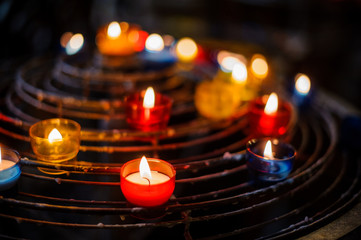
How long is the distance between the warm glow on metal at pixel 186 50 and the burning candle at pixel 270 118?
862 millimetres

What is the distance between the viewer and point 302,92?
2.17 metres

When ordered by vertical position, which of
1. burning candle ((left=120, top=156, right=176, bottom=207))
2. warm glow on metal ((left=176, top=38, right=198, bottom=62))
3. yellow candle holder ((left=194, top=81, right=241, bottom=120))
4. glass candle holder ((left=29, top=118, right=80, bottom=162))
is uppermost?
warm glow on metal ((left=176, top=38, right=198, bottom=62))

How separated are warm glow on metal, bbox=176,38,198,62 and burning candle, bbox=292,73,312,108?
69cm

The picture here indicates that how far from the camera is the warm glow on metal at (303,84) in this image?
2.16 metres

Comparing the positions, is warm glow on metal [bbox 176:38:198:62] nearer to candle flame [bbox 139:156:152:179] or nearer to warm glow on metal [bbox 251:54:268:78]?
warm glow on metal [bbox 251:54:268:78]

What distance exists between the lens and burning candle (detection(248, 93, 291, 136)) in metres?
1.65

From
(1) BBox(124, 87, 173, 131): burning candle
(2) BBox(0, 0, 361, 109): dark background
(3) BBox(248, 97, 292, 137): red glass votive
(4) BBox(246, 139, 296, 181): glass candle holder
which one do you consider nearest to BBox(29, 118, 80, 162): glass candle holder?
(1) BBox(124, 87, 173, 131): burning candle

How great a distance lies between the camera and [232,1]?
5223mm

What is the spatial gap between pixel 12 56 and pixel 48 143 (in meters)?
1.89

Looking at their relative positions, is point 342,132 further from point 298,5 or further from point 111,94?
point 298,5

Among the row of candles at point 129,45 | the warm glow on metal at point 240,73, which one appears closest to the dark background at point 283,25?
the row of candles at point 129,45

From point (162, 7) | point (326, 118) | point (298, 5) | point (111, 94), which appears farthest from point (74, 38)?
point (298, 5)

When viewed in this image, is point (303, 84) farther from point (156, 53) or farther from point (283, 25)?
point (283, 25)

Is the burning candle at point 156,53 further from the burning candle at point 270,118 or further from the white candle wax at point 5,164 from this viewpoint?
the white candle wax at point 5,164
